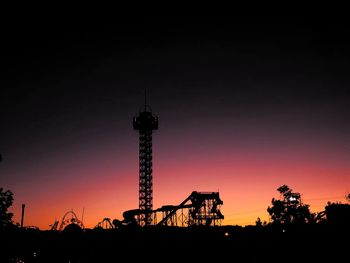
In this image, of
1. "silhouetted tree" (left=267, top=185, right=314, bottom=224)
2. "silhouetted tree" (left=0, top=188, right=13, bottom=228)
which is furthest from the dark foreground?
"silhouetted tree" (left=267, top=185, right=314, bottom=224)

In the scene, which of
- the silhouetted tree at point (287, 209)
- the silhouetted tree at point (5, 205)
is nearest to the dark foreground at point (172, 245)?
the silhouetted tree at point (5, 205)

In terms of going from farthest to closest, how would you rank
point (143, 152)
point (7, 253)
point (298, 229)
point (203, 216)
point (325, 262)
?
1. point (143, 152)
2. point (203, 216)
3. point (7, 253)
4. point (298, 229)
5. point (325, 262)

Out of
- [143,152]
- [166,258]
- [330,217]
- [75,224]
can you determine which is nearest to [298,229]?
[330,217]

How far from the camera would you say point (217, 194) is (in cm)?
5062

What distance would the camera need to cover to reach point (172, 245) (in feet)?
94.1

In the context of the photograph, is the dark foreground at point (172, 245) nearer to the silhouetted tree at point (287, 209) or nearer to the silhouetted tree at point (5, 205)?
the silhouetted tree at point (5, 205)

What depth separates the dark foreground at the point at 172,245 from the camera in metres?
26.3

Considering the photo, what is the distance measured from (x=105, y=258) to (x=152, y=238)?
4.02m

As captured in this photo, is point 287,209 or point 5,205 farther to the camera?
point 287,209

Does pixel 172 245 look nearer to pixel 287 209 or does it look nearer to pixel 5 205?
pixel 5 205

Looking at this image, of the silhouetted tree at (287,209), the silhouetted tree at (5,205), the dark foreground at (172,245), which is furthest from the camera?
the silhouetted tree at (287,209)

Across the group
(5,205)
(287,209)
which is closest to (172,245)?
(5,205)

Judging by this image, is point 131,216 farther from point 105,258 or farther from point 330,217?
Result: point 330,217

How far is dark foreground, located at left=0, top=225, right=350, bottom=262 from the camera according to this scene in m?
26.3
